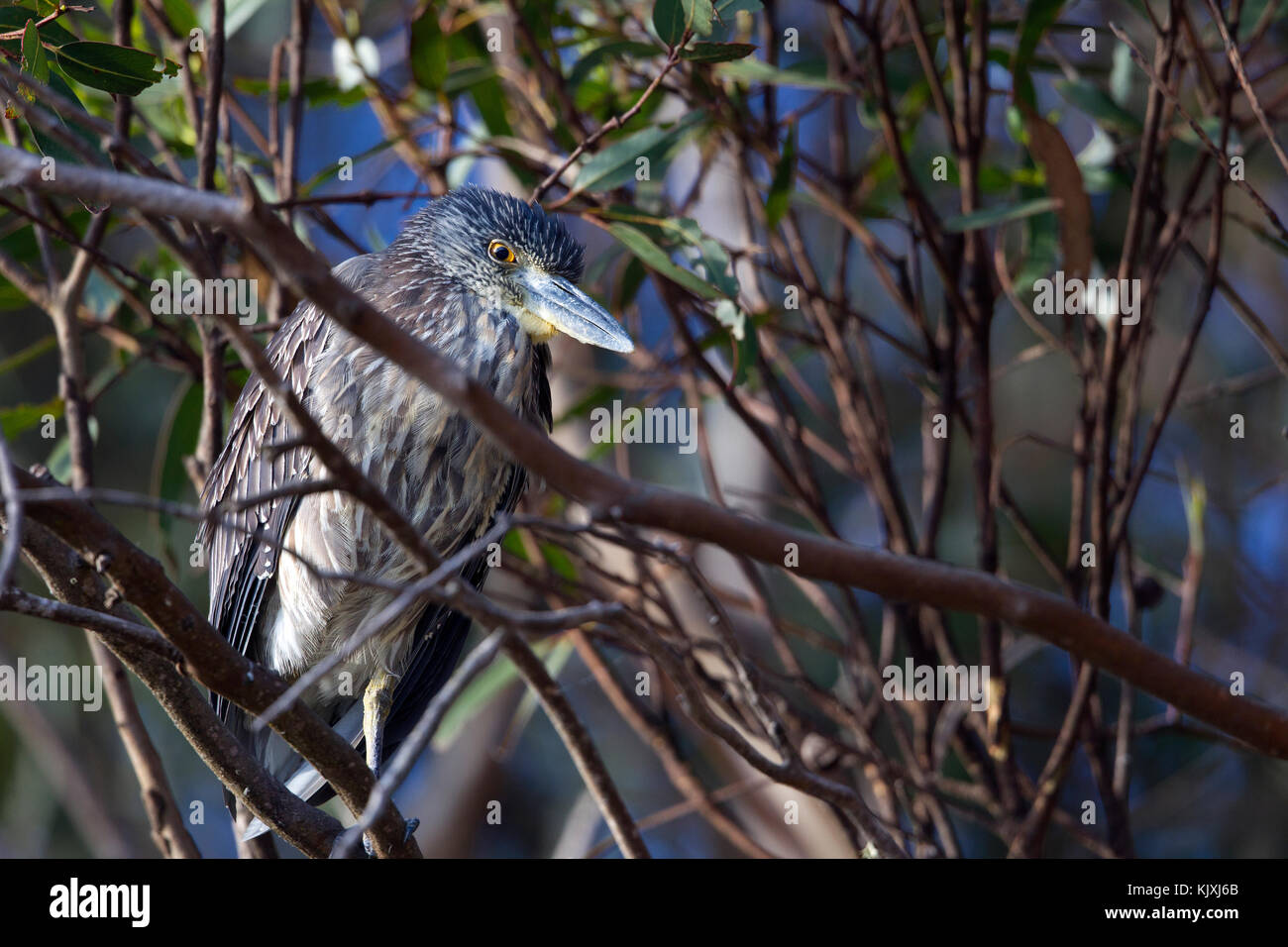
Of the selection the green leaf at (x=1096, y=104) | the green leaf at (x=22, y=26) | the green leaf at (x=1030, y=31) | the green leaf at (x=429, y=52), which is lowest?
the green leaf at (x=22, y=26)

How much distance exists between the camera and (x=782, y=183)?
7.95ft

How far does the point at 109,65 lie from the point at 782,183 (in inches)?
49.4

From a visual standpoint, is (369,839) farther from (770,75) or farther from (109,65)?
(770,75)

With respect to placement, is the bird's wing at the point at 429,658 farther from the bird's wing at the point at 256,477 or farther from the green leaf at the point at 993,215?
the green leaf at the point at 993,215

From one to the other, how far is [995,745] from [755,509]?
1.33 m

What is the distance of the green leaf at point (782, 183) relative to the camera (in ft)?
7.89

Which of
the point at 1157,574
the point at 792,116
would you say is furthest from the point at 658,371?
the point at 1157,574

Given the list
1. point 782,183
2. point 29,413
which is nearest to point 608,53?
point 782,183

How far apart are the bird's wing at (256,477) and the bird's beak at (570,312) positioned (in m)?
0.42

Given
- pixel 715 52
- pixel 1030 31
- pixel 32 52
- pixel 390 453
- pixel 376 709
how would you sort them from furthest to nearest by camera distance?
pixel 376 709, pixel 1030 31, pixel 390 453, pixel 715 52, pixel 32 52

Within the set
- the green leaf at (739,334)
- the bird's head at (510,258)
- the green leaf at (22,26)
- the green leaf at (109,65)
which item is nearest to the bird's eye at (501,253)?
the bird's head at (510,258)

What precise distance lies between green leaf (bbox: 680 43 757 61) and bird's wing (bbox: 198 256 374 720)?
3.08 feet
